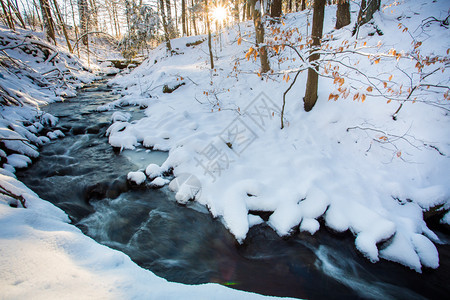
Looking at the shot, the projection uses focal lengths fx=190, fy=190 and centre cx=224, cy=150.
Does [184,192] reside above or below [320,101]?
below

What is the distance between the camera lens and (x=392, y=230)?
312cm

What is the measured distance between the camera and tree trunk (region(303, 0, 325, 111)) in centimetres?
464

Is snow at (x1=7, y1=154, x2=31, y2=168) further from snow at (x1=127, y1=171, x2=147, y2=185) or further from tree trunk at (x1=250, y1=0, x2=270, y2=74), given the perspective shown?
tree trunk at (x1=250, y1=0, x2=270, y2=74)

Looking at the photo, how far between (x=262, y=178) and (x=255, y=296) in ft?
9.50

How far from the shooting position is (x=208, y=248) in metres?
3.48

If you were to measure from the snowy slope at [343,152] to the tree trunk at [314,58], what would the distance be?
278 millimetres

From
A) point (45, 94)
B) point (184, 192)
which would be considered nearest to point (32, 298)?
point (184, 192)

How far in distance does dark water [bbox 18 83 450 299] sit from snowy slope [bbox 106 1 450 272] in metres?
0.23

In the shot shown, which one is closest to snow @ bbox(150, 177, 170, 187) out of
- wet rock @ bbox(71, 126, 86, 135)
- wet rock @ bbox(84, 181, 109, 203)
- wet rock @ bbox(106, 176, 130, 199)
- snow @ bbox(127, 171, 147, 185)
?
snow @ bbox(127, 171, 147, 185)

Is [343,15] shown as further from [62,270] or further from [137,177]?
[62,270]

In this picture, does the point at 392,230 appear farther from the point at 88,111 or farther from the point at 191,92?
the point at 88,111

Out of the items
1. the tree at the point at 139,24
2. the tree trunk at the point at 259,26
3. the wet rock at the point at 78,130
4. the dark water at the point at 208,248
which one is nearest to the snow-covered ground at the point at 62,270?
the dark water at the point at 208,248

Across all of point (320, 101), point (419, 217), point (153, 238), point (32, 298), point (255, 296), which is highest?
point (320, 101)

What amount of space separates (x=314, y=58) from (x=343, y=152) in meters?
2.72
